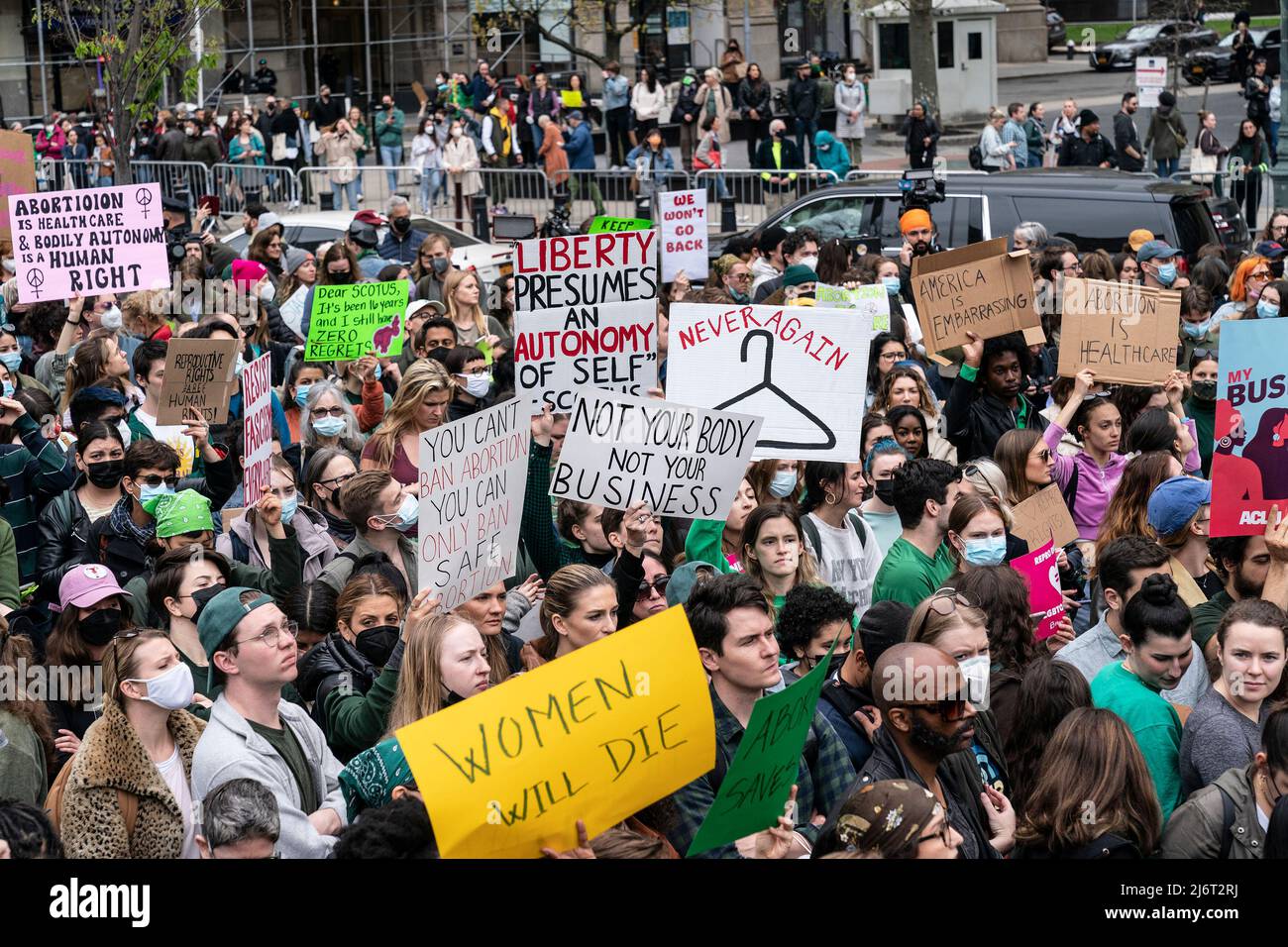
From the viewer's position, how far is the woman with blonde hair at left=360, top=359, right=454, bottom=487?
8.48m

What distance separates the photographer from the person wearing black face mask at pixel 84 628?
6.15 metres

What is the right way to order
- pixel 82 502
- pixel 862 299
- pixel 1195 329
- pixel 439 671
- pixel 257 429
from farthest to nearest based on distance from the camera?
pixel 1195 329 → pixel 862 299 → pixel 82 502 → pixel 257 429 → pixel 439 671

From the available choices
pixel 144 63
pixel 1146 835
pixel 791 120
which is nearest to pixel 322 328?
pixel 1146 835

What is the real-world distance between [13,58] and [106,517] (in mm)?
33812

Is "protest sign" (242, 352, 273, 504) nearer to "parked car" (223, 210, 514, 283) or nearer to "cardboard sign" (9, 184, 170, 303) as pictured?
"cardboard sign" (9, 184, 170, 303)

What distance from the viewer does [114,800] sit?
197 inches

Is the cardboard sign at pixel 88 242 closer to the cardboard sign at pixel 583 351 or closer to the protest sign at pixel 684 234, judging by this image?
the protest sign at pixel 684 234

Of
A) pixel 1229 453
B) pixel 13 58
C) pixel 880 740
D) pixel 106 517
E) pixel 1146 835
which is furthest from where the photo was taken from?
pixel 13 58

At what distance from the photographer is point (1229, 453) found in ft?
22.0

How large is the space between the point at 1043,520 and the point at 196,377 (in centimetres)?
421

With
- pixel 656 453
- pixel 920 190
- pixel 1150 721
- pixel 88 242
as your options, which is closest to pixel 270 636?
pixel 656 453

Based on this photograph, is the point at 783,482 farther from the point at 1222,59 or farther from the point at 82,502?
the point at 1222,59

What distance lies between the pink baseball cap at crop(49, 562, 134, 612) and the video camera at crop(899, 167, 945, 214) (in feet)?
30.6

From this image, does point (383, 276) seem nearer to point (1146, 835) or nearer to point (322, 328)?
point (322, 328)
